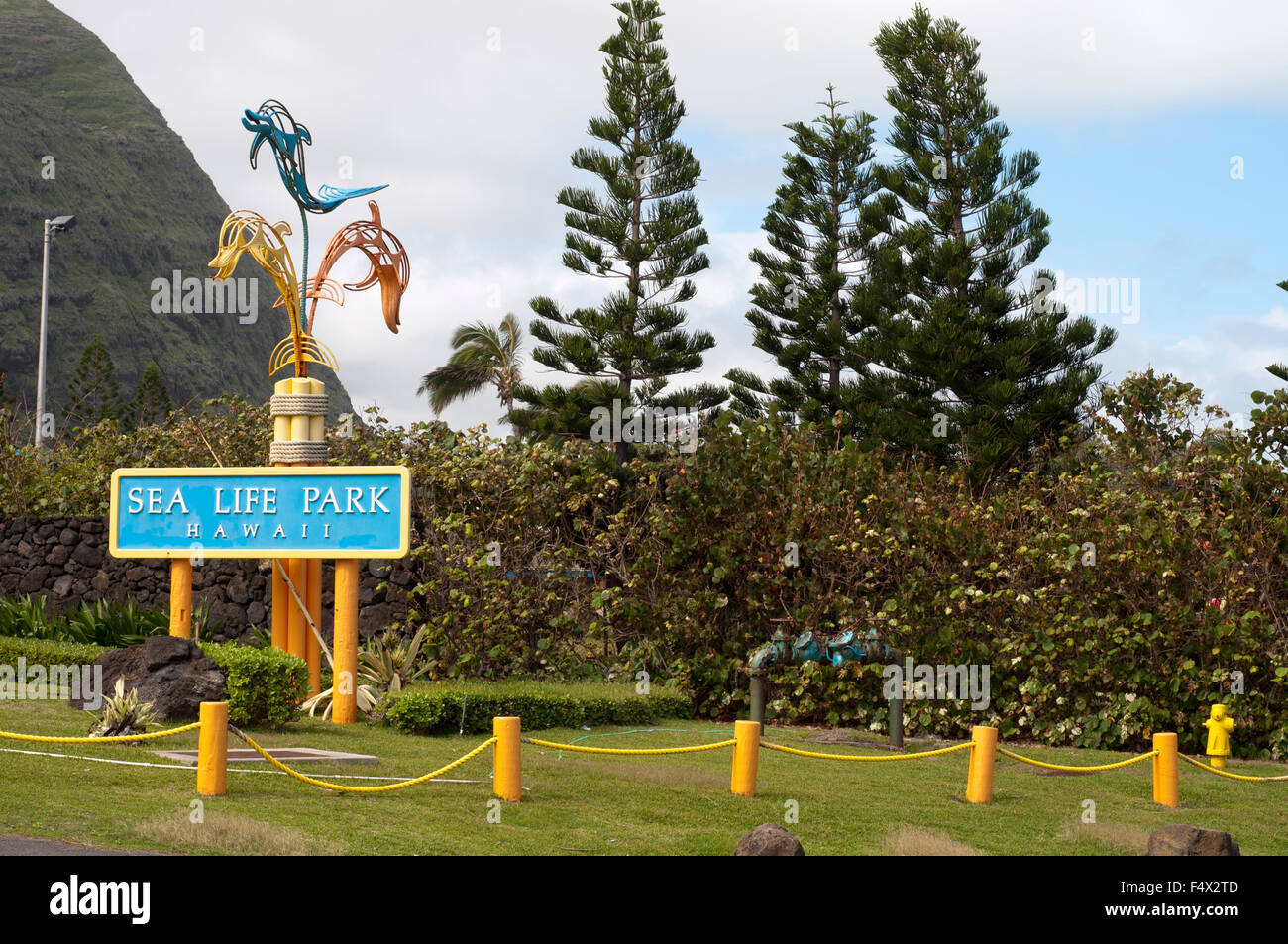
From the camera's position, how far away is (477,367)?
3453 centimetres

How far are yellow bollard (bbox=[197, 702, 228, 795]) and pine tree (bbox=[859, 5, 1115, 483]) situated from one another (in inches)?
709

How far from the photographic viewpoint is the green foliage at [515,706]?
9.65 meters

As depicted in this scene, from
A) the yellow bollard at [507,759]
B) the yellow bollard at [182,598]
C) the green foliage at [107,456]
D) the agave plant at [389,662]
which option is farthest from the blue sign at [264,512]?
the green foliage at [107,456]

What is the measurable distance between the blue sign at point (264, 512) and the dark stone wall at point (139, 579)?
242 centimetres

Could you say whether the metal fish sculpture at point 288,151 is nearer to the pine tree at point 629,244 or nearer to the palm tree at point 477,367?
the pine tree at point 629,244

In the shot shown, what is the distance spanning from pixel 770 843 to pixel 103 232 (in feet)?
264

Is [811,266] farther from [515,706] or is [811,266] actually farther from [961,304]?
[515,706]

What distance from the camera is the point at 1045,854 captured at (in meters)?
6.52

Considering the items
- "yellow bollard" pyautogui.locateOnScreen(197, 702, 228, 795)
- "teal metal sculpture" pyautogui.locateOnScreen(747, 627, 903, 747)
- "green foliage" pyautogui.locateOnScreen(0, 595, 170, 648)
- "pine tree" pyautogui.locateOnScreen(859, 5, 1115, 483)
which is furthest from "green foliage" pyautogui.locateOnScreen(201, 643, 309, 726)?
"pine tree" pyautogui.locateOnScreen(859, 5, 1115, 483)

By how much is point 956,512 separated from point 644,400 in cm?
1369

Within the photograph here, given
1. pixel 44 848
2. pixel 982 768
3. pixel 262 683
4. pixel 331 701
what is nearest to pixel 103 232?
pixel 331 701
